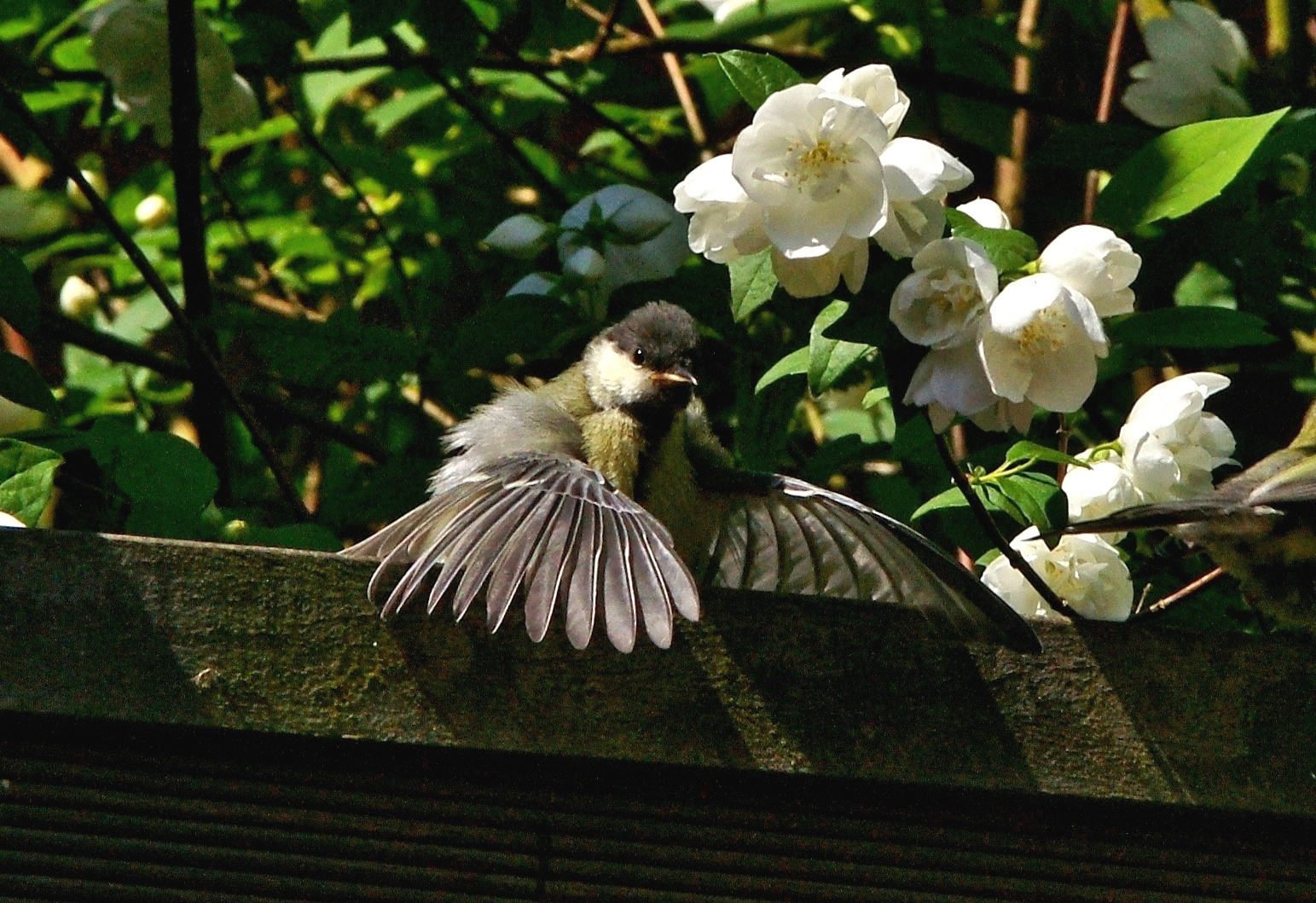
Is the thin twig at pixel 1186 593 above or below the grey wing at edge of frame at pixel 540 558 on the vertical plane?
below

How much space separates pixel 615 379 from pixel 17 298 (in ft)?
2.67

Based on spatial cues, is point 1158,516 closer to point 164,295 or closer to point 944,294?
point 944,294

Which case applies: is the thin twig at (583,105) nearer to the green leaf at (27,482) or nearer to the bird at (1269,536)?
the green leaf at (27,482)

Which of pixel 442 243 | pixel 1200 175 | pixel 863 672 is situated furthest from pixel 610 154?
pixel 863 672

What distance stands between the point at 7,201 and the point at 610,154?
1209 mm

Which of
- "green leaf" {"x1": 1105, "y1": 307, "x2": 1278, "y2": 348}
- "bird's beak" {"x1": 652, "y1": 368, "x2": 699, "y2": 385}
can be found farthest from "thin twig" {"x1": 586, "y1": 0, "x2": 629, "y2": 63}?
"green leaf" {"x1": 1105, "y1": 307, "x2": 1278, "y2": 348}

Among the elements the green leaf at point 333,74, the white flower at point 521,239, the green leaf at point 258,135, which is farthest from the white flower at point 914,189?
the green leaf at point 258,135

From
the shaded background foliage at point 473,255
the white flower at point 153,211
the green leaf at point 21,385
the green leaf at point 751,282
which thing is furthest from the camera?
the white flower at point 153,211

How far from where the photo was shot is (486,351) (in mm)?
2096

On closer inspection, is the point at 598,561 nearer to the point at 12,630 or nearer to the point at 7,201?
the point at 12,630

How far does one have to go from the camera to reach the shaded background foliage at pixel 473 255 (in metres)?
1.87

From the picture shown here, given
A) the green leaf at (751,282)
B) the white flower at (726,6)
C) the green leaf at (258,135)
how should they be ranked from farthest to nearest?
the green leaf at (258,135)
the white flower at (726,6)
the green leaf at (751,282)

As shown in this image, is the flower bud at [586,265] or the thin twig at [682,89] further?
the thin twig at [682,89]

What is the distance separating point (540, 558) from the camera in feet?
4.67
